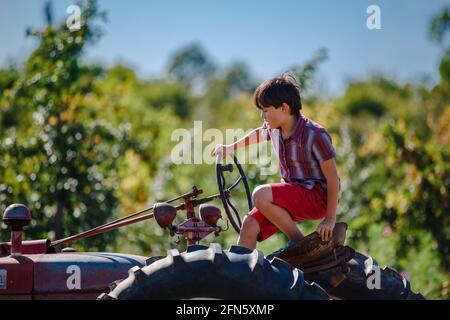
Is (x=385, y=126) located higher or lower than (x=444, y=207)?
higher

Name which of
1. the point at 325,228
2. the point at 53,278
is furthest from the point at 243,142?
the point at 53,278

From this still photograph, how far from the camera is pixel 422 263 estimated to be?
8.95 meters

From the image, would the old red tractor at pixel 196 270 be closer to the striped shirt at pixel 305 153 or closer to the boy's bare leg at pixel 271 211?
the boy's bare leg at pixel 271 211

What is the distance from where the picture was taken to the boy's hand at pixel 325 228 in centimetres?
415

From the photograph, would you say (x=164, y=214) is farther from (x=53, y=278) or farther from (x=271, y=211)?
(x=53, y=278)

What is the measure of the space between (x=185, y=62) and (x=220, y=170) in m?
82.4

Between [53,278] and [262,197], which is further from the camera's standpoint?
[53,278]

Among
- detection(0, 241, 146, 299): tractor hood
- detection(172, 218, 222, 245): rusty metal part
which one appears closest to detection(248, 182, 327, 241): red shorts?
detection(172, 218, 222, 245): rusty metal part

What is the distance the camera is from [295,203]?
169 inches

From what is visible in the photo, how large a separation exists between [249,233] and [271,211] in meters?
0.20

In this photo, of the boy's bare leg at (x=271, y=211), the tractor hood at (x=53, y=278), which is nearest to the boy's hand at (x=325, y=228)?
the boy's bare leg at (x=271, y=211)

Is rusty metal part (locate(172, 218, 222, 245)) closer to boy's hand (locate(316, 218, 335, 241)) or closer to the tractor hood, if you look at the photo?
the tractor hood
